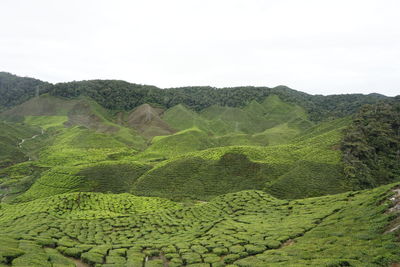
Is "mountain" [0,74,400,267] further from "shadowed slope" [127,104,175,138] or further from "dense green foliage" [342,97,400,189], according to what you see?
"shadowed slope" [127,104,175,138]

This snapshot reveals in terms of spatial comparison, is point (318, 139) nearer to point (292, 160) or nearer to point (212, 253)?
point (292, 160)

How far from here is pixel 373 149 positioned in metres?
80.5

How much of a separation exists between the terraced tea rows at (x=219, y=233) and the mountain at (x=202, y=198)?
16 cm

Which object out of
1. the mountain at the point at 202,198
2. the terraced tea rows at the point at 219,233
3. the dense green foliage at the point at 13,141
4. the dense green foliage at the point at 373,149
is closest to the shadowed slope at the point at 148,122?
the mountain at the point at 202,198

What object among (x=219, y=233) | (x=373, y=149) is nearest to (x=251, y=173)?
(x=373, y=149)

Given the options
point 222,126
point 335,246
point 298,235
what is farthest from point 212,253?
point 222,126

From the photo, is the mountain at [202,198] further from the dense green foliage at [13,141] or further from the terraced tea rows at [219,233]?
the dense green foliage at [13,141]

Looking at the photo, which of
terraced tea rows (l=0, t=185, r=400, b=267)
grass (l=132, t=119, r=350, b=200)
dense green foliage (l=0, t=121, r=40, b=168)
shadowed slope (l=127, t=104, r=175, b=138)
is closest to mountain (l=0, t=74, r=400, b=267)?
terraced tea rows (l=0, t=185, r=400, b=267)

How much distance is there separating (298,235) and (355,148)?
58962mm

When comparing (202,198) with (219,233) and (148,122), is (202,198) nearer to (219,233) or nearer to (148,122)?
(219,233)

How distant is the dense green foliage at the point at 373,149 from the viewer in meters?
70.3

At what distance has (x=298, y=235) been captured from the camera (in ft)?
104

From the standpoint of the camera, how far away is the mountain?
27.8m

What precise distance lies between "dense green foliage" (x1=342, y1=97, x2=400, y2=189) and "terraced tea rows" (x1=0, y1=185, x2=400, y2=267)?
110 feet
